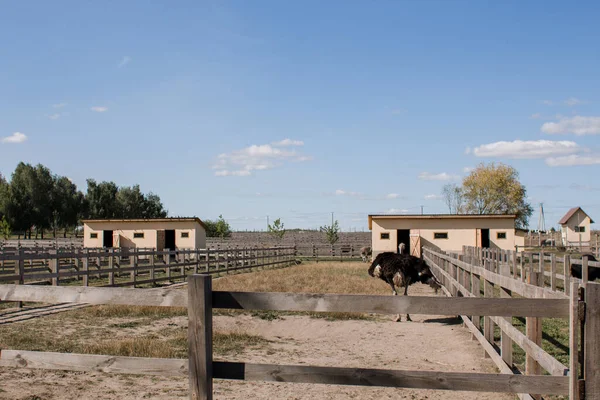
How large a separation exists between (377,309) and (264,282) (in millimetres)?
16445

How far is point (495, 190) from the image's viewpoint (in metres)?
71.4

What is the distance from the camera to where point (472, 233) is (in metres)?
34.5

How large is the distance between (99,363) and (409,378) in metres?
2.24

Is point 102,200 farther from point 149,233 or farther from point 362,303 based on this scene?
point 362,303

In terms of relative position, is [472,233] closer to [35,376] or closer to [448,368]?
[448,368]

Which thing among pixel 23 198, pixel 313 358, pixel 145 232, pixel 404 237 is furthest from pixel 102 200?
pixel 313 358

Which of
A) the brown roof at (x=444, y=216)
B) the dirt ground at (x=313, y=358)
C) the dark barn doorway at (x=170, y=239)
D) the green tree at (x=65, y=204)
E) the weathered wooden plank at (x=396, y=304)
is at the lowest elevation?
the dirt ground at (x=313, y=358)

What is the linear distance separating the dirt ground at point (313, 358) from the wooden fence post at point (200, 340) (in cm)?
226

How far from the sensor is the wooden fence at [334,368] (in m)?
3.70

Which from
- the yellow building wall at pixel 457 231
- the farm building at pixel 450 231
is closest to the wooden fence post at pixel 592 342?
the farm building at pixel 450 231

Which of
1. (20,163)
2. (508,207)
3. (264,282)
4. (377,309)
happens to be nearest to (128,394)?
(377,309)

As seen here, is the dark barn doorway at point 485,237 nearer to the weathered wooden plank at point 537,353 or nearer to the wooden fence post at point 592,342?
the weathered wooden plank at point 537,353

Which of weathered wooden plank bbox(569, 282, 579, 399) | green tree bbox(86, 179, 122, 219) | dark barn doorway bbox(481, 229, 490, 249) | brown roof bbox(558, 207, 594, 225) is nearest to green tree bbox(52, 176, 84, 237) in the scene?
green tree bbox(86, 179, 122, 219)

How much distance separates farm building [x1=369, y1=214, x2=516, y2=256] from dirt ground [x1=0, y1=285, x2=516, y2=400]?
22511 mm
